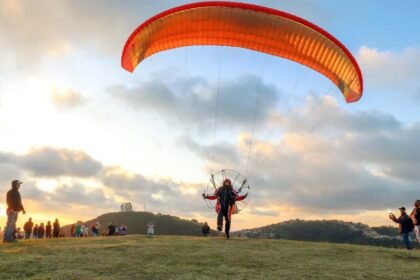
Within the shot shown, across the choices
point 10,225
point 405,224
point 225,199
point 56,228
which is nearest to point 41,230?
point 56,228

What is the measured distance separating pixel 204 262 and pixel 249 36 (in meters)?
11.9

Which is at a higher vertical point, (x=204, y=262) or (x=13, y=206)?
(x=13, y=206)

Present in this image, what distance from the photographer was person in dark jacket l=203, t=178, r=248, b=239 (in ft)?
71.1

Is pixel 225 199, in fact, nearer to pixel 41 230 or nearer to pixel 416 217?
pixel 416 217

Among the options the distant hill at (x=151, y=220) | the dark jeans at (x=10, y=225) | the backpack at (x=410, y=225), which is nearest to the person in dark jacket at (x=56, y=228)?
the dark jeans at (x=10, y=225)

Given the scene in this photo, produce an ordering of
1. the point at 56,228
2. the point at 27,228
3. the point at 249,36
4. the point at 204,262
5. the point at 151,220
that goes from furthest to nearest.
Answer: the point at 151,220
the point at 56,228
the point at 27,228
the point at 249,36
the point at 204,262

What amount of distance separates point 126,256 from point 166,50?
11.9 metres

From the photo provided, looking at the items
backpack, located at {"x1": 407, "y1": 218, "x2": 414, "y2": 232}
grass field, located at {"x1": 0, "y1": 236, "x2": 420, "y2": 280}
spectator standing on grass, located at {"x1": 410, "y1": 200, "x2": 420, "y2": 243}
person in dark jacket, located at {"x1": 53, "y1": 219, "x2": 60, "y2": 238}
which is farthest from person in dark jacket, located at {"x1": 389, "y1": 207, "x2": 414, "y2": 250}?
person in dark jacket, located at {"x1": 53, "y1": 219, "x2": 60, "y2": 238}

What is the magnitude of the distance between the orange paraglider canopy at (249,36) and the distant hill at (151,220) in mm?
117473

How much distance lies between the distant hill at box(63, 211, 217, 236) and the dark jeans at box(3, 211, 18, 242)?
11662 centimetres

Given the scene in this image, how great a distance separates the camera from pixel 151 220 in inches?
5595

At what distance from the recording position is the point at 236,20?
860 inches

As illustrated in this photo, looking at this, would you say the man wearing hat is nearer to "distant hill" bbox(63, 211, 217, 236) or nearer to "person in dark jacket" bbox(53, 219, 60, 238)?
"person in dark jacket" bbox(53, 219, 60, 238)

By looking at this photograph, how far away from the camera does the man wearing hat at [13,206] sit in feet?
65.4
